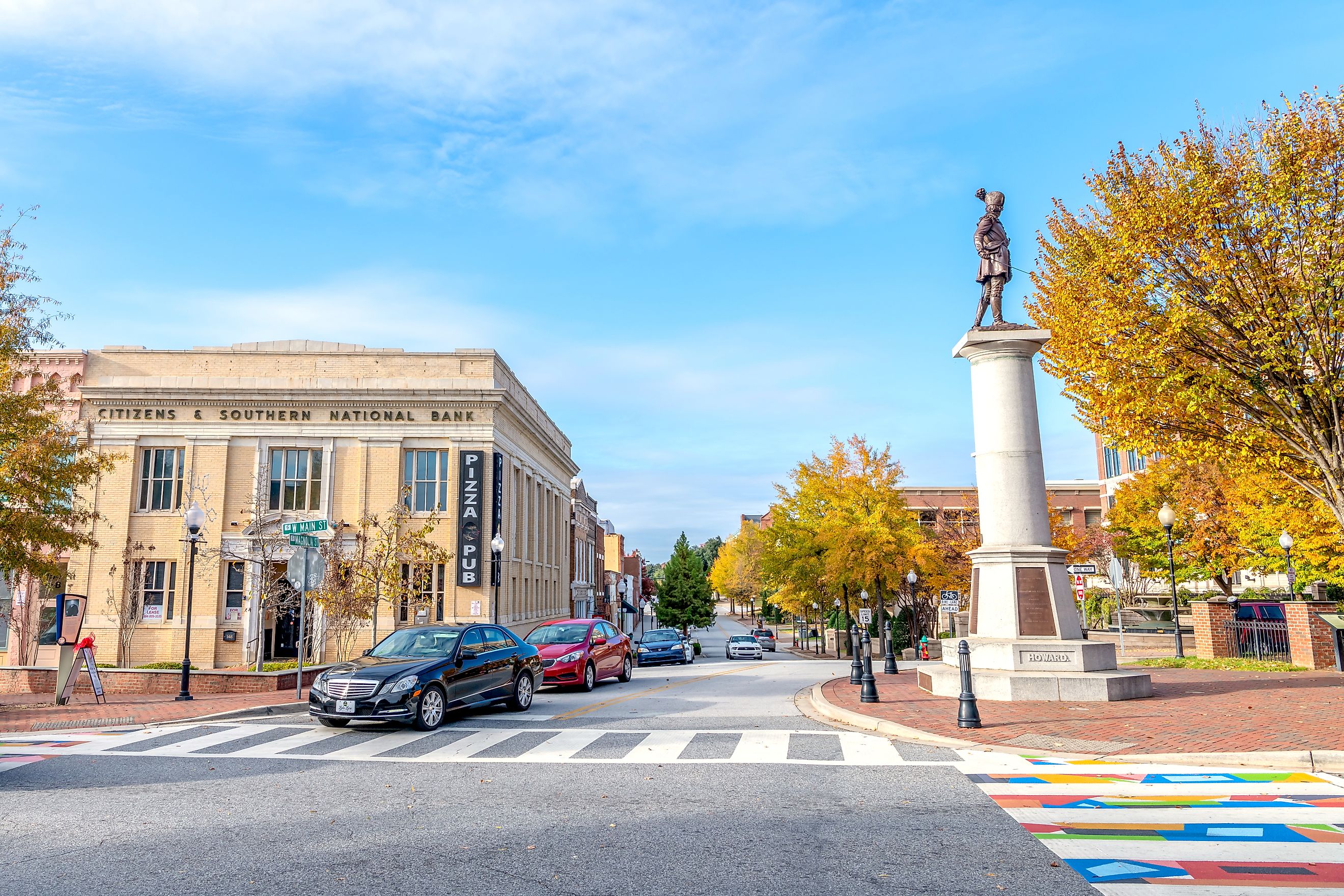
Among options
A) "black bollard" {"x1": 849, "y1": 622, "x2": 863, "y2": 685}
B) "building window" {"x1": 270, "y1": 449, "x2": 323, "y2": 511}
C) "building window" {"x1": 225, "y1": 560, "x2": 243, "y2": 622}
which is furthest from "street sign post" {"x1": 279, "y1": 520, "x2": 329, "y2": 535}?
"building window" {"x1": 225, "y1": 560, "x2": 243, "y2": 622}

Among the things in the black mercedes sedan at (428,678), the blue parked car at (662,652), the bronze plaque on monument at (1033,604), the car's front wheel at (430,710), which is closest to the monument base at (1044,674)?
the bronze plaque on monument at (1033,604)

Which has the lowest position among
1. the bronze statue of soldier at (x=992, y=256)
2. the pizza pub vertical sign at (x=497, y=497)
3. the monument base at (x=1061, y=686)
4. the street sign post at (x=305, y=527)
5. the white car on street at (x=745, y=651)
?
the white car on street at (x=745, y=651)

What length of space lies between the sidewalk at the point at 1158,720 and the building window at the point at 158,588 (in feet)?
87.9

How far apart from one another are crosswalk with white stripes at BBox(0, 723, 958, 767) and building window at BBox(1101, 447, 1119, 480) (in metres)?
58.9

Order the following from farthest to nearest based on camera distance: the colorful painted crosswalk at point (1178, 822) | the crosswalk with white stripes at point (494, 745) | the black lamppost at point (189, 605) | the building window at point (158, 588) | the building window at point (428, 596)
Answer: the building window at point (158, 588), the building window at point (428, 596), the black lamppost at point (189, 605), the crosswalk with white stripes at point (494, 745), the colorful painted crosswalk at point (1178, 822)

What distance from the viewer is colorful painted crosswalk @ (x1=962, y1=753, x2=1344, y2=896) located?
208 inches

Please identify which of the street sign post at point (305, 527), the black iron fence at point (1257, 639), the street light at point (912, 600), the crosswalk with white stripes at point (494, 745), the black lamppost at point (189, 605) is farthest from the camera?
the street light at point (912, 600)

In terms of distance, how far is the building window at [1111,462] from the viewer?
62562mm

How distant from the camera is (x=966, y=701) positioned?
35.4 feet

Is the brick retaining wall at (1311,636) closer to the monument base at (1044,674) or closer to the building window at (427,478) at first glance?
the monument base at (1044,674)

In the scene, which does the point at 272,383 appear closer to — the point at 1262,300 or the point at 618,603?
the point at 1262,300

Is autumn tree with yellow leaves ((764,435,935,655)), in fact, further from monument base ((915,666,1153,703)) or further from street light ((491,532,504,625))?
monument base ((915,666,1153,703))

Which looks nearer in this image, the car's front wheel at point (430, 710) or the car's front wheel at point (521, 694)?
the car's front wheel at point (430, 710)

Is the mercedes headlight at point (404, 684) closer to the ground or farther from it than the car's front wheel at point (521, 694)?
farther from it
